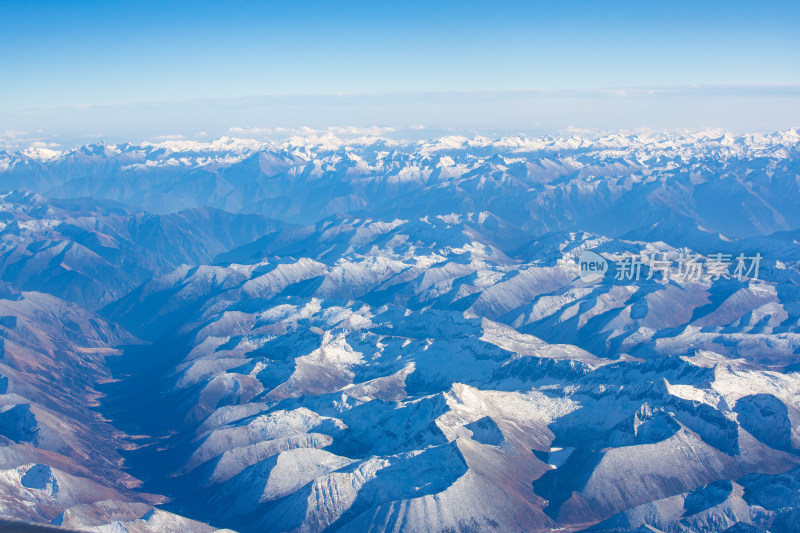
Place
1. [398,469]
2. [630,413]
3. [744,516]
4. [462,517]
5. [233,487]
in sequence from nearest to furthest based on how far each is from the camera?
[744,516], [462,517], [398,469], [233,487], [630,413]

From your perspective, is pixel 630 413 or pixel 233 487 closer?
pixel 233 487

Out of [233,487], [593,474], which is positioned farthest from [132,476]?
[593,474]

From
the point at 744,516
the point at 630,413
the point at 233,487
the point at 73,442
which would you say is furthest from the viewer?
the point at 73,442

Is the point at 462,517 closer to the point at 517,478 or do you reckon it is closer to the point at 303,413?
the point at 517,478

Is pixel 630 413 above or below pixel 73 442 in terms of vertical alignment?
above

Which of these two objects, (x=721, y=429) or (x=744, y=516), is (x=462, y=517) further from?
(x=721, y=429)

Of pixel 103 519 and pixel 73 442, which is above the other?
pixel 103 519

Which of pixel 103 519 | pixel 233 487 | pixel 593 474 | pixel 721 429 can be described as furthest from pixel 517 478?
pixel 103 519

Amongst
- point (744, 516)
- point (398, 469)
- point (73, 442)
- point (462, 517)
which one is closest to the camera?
point (744, 516)

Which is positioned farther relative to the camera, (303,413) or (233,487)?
(303,413)
